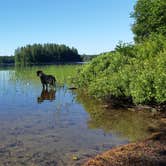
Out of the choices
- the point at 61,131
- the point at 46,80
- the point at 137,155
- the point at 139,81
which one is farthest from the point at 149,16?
the point at 137,155

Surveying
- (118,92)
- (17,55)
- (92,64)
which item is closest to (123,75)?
(118,92)

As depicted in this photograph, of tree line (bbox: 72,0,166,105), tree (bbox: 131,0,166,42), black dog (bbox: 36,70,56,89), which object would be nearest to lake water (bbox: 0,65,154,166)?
tree line (bbox: 72,0,166,105)

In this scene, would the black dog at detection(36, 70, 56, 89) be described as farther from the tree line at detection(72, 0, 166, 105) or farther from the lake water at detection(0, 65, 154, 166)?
the lake water at detection(0, 65, 154, 166)

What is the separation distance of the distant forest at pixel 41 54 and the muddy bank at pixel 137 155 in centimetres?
11641

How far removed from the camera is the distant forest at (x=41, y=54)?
125 m

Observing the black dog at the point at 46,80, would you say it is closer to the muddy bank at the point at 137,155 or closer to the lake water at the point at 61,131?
the lake water at the point at 61,131

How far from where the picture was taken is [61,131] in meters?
11.8

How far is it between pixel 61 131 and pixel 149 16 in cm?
2962

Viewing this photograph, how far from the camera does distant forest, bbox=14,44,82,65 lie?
12538 cm

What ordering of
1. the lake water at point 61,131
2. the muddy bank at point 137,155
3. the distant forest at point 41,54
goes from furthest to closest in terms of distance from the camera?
the distant forest at point 41,54 < the lake water at point 61,131 < the muddy bank at point 137,155

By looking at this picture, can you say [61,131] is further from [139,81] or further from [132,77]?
[132,77]

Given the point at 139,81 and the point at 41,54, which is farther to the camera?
the point at 41,54

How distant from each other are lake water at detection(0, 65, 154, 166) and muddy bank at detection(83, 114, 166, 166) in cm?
58

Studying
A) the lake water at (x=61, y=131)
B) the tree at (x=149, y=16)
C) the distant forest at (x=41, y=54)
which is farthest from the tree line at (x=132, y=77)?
the distant forest at (x=41, y=54)
